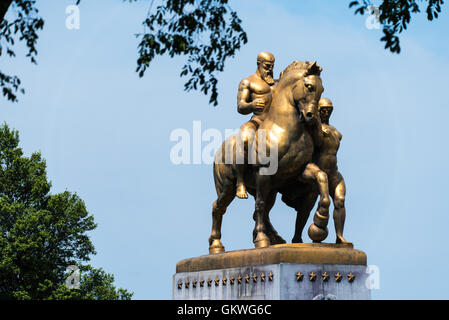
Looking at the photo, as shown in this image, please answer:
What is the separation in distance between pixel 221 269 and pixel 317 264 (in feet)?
5.97

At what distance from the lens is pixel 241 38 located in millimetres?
14461

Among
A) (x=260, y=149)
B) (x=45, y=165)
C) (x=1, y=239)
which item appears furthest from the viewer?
(x=45, y=165)

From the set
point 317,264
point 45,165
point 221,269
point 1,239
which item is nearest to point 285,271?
point 317,264

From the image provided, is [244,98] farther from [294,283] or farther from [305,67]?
[294,283]

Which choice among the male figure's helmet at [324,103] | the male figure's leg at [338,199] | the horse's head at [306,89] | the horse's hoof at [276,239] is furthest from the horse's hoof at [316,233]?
the male figure's helmet at [324,103]

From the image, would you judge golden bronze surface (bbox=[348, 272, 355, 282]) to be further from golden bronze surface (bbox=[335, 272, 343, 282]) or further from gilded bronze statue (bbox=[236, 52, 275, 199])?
gilded bronze statue (bbox=[236, 52, 275, 199])

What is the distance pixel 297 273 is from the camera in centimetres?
1287

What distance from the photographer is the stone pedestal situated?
12867mm

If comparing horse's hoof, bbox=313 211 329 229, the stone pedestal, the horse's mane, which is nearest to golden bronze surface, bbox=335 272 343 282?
the stone pedestal

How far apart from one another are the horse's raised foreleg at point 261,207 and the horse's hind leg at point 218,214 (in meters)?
0.66

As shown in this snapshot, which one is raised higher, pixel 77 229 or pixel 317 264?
pixel 77 229

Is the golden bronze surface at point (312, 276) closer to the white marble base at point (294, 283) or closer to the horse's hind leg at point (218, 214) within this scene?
the white marble base at point (294, 283)
